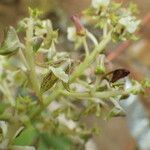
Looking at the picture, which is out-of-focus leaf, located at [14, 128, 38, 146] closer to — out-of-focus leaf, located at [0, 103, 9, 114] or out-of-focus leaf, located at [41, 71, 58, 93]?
out-of-focus leaf, located at [0, 103, 9, 114]

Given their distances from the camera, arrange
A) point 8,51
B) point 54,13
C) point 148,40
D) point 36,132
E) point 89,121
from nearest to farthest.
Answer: point 8,51 → point 36,132 → point 54,13 → point 89,121 → point 148,40

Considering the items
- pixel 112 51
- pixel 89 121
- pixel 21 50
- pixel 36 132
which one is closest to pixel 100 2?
pixel 21 50

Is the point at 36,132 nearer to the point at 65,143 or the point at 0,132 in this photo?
the point at 65,143

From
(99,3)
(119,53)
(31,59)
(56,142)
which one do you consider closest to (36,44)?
(31,59)

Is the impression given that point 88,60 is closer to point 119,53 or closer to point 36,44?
point 36,44

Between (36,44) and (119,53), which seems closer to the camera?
(36,44)

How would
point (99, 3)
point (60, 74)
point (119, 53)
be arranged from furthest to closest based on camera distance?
point (119, 53) < point (99, 3) < point (60, 74)
